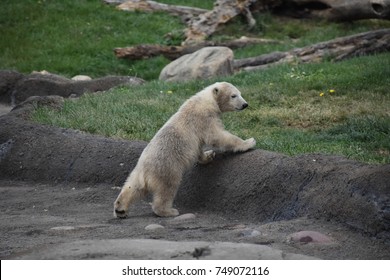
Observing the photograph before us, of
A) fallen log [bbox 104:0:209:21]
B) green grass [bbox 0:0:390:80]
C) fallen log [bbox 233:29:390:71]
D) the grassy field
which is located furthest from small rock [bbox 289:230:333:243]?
fallen log [bbox 104:0:209:21]

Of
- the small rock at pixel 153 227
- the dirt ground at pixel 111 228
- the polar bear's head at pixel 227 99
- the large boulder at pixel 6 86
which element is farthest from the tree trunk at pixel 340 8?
the small rock at pixel 153 227

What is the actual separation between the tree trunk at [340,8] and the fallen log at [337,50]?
6.57 feet

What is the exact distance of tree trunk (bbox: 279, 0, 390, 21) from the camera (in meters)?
17.8

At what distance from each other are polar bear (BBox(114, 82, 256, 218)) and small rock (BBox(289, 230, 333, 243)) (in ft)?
6.08

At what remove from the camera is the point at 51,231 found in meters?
7.06

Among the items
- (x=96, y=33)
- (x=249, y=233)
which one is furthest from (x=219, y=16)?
(x=249, y=233)

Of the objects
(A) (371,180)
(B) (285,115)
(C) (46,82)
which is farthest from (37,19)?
(A) (371,180)

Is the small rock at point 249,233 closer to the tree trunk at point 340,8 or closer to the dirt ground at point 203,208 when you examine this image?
the dirt ground at point 203,208

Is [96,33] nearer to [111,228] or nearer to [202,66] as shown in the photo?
[202,66]

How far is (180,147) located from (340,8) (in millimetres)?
12936

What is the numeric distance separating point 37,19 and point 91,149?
13.6m

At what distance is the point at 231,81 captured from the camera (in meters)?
14.0

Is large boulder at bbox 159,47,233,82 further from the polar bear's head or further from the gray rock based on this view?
the polar bear's head

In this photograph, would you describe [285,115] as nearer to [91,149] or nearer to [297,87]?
[297,87]
